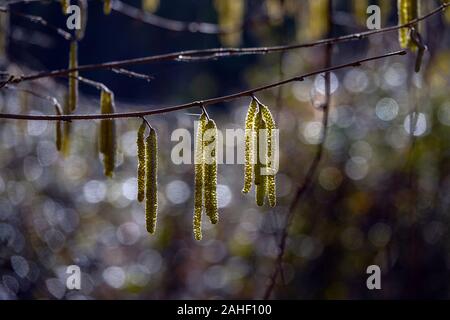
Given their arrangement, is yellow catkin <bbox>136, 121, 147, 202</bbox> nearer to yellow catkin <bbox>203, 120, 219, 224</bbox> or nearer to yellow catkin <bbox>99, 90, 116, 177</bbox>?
yellow catkin <bbox>203, 120, 219, 224</bbox>

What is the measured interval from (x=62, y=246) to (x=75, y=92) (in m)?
2.35

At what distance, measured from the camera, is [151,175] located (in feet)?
4.82

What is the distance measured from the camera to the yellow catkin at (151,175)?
145cm

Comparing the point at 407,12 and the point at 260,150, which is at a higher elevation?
the point at 407,12

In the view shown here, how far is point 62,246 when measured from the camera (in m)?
4.19

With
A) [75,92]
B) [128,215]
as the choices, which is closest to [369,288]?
[128,215]

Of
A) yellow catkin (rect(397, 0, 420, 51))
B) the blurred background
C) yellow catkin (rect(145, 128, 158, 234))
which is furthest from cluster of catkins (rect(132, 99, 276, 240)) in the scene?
the blurred background

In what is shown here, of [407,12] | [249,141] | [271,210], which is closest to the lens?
[249,141]

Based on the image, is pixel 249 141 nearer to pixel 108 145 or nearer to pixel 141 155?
pixel 141 155

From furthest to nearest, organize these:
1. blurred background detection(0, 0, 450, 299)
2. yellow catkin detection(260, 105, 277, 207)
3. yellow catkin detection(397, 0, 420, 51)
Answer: blurred background detection(0, 0, 450, 299), yellow catkin detection(397, 0, 420, 51), yellow catkin detection(260, 105, 277, 207)

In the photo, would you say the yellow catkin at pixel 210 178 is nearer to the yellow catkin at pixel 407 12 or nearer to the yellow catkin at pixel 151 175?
the yellow catkin at pixel 151 175

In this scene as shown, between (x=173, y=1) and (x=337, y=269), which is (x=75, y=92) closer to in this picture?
(x=337, y=269)

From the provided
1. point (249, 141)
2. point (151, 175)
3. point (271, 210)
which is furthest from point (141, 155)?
point (271, 210)

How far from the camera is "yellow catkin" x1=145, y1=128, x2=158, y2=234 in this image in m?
1.45
